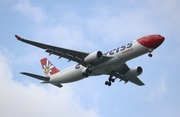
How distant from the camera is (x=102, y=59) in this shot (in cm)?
4712

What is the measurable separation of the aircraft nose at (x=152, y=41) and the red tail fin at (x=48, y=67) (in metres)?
16.6

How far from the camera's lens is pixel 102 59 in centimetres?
4712

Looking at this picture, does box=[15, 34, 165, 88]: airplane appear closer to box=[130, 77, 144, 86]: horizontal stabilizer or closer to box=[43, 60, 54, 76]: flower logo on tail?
box=[130, 77, 144, 86]: horizontal stabilizer

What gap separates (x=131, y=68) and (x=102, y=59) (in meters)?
8.11

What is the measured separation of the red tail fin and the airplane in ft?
8.97

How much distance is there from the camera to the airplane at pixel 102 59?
45656mm

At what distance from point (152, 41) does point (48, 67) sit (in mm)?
20405

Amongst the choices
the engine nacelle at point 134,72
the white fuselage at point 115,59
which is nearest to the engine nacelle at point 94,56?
the white fuselage at point 115,59

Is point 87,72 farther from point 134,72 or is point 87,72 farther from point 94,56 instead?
point 134,72

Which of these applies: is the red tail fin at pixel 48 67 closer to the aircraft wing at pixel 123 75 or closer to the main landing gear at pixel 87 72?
the main landing gear at pixel 87 72

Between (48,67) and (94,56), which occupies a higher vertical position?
(48,67)

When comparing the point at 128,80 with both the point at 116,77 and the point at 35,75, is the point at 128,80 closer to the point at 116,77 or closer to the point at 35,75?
the point at 116,77

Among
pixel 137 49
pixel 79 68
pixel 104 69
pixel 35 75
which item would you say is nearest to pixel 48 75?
pixel 35 75

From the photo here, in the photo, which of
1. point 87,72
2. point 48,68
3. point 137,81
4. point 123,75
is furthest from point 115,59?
point 48,68
